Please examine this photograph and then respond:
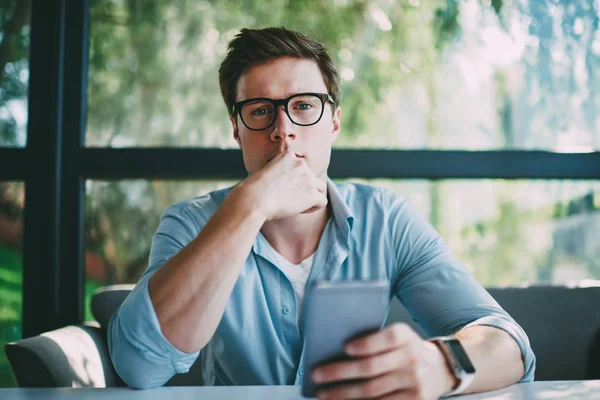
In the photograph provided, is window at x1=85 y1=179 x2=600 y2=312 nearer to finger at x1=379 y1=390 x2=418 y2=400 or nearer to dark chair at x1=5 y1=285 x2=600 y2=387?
dark chair at x1=5 y1=285 x2=600 y2=387

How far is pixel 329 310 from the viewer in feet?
2.40

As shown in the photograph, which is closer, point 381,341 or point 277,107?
point 381,341

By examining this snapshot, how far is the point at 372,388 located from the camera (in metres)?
0.81

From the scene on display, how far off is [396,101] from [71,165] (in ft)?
5.03

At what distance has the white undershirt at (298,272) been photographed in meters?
1.40

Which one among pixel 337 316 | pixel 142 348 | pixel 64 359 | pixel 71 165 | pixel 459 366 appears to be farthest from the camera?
pixel 71 165

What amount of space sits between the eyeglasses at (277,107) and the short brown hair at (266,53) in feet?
0.41

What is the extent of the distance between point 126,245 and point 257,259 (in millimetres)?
1139

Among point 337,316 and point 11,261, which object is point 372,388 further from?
point 11,261

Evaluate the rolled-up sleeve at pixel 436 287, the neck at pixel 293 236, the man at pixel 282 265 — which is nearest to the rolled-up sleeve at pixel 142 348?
the man at pixel 282 265

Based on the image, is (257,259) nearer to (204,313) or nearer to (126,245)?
(204,313)

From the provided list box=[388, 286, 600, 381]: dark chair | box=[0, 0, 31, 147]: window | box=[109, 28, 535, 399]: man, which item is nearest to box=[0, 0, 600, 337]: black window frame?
box=[0, 0, 31, 147]: window

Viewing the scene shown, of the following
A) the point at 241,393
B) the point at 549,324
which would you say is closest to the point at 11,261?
the point at 241,393

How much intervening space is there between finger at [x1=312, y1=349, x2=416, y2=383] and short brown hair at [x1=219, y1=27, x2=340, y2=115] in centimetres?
92
